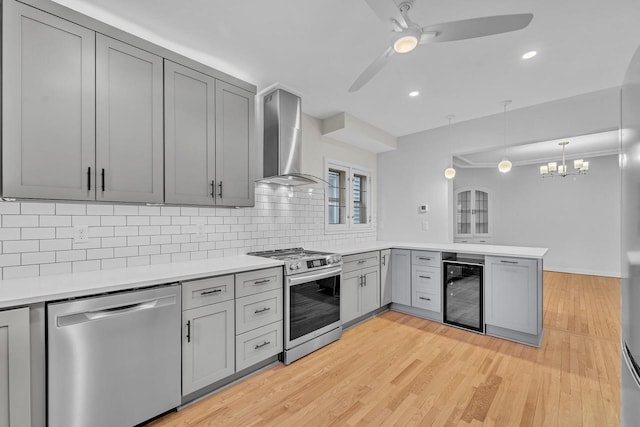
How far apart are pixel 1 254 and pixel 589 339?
16.9 ft

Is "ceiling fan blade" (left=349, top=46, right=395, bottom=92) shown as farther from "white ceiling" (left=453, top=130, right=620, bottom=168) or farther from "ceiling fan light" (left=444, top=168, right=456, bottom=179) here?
"white ceiling" (left=453, top=130, right=620, bottom=168)

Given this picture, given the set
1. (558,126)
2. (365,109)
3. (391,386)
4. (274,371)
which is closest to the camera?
(391,386)

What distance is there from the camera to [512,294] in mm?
2973

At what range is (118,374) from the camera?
162 centimetres

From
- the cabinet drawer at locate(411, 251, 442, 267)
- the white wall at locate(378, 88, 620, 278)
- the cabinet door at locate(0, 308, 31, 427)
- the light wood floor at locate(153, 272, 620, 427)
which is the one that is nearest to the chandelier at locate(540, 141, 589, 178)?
the white wall at locate(378, 88, 620, 278)

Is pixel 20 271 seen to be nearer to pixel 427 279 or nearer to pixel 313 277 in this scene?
pixel 313 277

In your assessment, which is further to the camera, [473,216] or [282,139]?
[473,216]

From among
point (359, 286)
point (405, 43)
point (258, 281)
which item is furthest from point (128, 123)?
point (359, 286)

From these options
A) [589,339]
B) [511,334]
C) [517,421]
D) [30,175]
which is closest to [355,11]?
[30,175]

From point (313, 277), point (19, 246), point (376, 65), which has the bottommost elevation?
point (313, 277)

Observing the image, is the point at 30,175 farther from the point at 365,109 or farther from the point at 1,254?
the point at 365,109

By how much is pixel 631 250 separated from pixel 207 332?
7.58 ft

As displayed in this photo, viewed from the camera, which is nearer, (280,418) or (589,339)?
(280,418)

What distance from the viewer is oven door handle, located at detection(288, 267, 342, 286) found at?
100 inches
